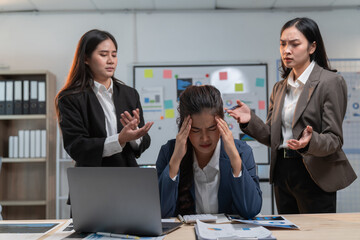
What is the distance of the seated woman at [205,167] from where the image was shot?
4.35 ft

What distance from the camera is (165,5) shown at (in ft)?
11.9

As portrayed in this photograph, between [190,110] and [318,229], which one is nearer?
[318,229]

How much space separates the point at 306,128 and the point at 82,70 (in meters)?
1.03

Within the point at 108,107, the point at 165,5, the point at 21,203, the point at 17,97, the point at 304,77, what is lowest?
→ the point at 21,203

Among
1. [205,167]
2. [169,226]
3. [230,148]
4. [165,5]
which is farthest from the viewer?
[165,5]

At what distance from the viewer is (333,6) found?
3721mm

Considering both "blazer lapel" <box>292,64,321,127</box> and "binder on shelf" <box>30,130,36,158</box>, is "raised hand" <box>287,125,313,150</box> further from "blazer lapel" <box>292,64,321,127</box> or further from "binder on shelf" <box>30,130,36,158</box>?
"binder on shelf" <box>30,130,36,158</box>

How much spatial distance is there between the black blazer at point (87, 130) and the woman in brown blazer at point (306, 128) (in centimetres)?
54

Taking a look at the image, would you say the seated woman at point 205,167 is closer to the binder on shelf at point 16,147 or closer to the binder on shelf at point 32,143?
the binder on shelf at point 32,143

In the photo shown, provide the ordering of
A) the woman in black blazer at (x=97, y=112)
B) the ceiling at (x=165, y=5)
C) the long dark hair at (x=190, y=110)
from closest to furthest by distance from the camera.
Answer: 1. the long dark hair at (x=190, y=110)
2. the woman in black blazer at (x=97, y=112)
3. the ceiling at (x=165, y=5)

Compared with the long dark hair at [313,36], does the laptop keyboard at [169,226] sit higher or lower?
lower

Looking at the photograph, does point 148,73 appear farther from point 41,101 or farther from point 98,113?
point 98,113

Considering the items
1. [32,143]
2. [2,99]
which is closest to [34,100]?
[2,99]

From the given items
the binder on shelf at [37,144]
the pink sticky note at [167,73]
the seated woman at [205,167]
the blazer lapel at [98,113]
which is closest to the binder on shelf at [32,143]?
the binder on shelf at [37,144]
